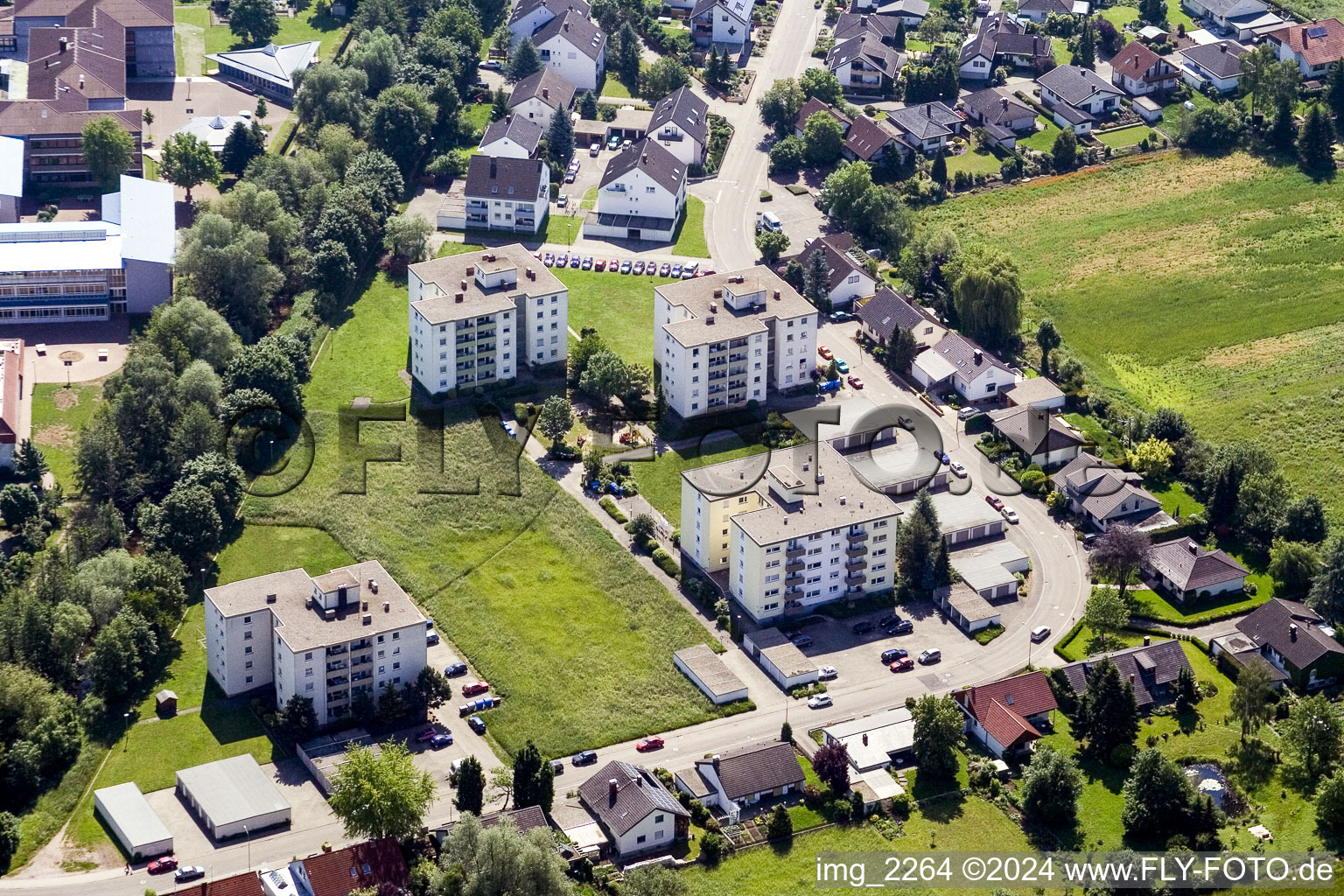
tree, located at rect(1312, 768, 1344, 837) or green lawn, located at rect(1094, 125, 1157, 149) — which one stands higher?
green lawn, located at rect(1094, 125, 1157, 149)

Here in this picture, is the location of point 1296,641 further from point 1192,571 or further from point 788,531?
point 788,531

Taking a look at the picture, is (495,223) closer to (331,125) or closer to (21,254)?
(331,125)

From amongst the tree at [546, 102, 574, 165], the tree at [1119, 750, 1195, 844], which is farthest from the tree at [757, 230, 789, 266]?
the tree at [1119, 750, 1195, 844]

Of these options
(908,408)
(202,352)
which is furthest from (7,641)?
(908,408)

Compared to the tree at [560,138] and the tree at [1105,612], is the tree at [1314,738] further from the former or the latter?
the tree at [560,138]

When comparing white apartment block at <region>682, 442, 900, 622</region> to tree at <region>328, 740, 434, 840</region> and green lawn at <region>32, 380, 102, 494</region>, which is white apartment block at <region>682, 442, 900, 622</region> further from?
green lawn at <region>32, 380, 102, 494</region>

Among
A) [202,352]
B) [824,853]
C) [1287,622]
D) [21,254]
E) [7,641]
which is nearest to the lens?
[824,853]

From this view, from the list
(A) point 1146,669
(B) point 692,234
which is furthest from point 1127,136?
(A) point 1146,669
